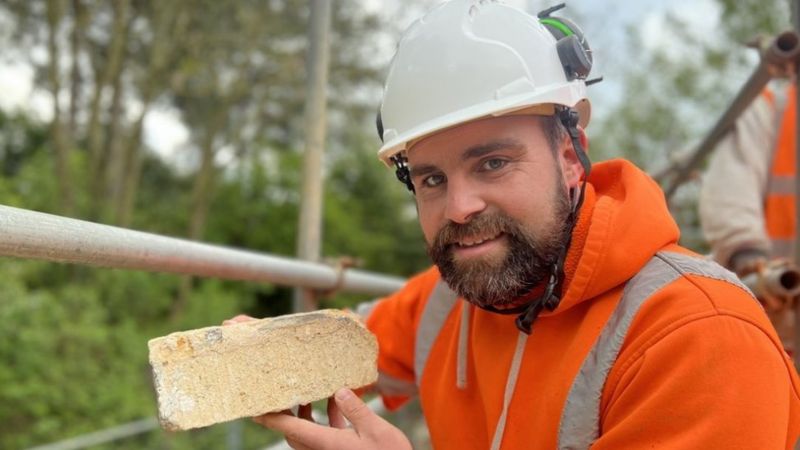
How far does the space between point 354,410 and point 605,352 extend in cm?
48

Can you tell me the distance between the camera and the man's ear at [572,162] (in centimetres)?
172

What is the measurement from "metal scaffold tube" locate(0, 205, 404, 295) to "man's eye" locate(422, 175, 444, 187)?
49 centimetres

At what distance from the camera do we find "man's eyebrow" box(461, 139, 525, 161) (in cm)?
159

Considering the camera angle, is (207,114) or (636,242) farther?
(207,114)

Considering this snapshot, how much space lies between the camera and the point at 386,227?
839 inches

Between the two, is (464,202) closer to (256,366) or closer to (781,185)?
(256,366)

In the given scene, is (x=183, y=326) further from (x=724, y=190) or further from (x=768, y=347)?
(x=768, y=347)

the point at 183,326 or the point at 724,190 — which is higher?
the point at 724,190

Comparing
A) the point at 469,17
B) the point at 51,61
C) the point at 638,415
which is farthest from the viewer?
the point at 51,61

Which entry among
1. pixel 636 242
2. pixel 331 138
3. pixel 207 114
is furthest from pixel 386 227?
pixel 636 242

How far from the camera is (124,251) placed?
1404mm

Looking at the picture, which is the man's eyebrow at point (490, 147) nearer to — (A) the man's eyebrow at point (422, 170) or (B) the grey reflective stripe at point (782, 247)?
(A) the man's eyebrow at point (422, 170)

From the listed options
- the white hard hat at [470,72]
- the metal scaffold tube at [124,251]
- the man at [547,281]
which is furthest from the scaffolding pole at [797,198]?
the metal scaffold tube at [124,251]

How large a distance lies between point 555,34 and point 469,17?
22cm
